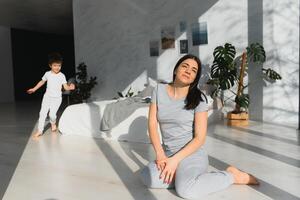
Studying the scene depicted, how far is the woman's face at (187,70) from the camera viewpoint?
250cm

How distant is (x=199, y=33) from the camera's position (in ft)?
21.6

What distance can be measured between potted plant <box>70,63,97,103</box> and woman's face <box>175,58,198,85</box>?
588cm

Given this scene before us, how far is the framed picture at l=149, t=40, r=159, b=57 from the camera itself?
23.9 feet

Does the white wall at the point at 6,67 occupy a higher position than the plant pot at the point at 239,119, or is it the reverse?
the white wall at the point at 6,67

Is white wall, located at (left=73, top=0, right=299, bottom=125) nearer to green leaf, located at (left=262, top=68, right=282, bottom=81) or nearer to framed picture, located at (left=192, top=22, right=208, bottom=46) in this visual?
framed picture, located at (left=192, top=22, right=208, bottom=46)

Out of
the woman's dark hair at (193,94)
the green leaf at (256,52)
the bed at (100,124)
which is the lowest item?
the bed at (100,124)

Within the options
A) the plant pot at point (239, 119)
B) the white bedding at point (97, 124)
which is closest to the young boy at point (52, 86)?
the white bedding at point (97, 124)

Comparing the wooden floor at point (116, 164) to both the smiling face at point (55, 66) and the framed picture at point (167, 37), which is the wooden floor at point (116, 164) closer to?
the smiling face at point (55, 66)

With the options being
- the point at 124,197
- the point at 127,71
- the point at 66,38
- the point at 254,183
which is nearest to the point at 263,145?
the point at 254,183

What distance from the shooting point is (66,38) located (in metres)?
14.7

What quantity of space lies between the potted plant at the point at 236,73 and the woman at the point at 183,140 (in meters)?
2.96

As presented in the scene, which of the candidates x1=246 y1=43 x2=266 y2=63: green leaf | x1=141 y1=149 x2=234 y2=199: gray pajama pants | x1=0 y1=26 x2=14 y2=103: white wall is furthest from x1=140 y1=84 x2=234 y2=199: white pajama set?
x1=0 y1=26 x2=14 y2=103: white wall

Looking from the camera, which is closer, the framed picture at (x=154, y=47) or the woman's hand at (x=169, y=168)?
the woman's hand at (x=169, y=168)

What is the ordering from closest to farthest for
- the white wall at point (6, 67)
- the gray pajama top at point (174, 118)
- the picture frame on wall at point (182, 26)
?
the gray pajama top at point (174, 118) < the picture frame on wall at point (182, 26) < the white wall at point (6, 67)
